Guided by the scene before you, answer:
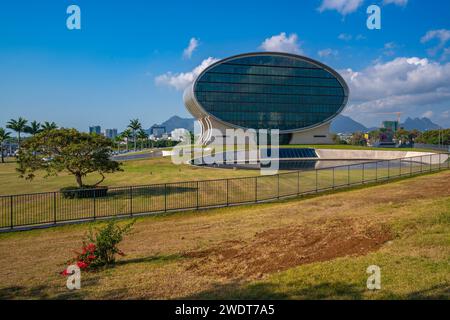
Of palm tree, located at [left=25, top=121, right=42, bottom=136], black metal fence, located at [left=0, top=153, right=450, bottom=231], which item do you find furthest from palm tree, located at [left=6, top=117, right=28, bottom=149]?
black metal fence, located at [left=0, top=153, right=450, bottom=231]

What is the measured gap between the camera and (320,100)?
316 feet

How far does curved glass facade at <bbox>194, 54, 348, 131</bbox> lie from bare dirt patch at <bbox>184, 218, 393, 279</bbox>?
80.5m

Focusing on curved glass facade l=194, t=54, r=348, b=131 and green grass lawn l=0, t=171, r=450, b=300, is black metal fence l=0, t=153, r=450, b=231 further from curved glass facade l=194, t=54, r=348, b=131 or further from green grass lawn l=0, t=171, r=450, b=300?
curved glass facade l=194, t=54, r=348, b=131

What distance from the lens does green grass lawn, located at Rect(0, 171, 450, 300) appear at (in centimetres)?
686

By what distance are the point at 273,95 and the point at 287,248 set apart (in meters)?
88.5

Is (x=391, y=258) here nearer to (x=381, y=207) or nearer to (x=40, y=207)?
(x=381, y=207)

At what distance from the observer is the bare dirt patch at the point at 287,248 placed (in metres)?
8.49

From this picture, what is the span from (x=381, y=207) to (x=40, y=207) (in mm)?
18314

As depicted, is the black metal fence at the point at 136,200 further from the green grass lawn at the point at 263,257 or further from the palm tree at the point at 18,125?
the palm tree at the point at 18,125

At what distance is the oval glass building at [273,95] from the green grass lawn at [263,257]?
7696 cm

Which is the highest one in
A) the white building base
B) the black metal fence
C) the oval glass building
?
the oval glass building

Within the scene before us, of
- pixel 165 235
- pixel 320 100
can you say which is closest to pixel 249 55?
pixel 320 100

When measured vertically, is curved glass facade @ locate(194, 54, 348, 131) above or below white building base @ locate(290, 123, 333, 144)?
above

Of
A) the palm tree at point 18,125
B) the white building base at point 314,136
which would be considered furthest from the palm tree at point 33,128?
the white building base at point 314,136
